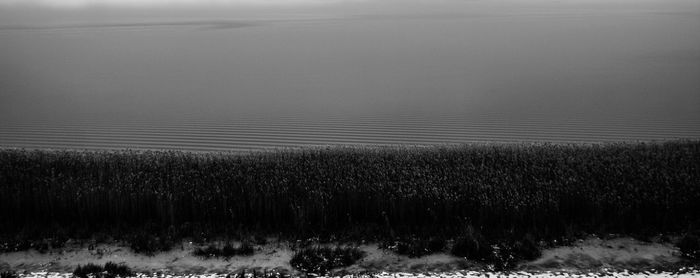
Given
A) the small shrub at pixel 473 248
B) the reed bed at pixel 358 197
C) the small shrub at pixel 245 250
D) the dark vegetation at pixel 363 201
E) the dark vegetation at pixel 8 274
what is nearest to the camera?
the dark vegetation at pixel 8 274

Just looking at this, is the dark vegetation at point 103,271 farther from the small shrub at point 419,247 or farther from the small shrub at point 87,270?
the small shrub at point 419,247

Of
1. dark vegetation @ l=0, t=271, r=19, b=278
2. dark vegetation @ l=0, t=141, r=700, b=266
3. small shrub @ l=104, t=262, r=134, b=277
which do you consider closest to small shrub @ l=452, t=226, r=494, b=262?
dark vegetation @ l=0, t=141, r=700, b=266

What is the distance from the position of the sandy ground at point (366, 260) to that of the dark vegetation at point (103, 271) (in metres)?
0.07

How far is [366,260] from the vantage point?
3.24 metres

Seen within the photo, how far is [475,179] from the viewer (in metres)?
4.61

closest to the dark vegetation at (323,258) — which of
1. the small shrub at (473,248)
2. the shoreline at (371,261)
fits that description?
the shoreline at (371,261)

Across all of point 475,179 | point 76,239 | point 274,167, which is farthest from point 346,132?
point 76,239

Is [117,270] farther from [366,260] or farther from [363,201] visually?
[363,201]

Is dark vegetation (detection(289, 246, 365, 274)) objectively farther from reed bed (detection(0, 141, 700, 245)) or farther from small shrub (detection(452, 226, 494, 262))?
small shrub (detection(452, 226, 494, 262))

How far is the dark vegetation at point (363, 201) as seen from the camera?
12.0 ft

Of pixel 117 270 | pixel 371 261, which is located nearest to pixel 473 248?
pixel 371 261

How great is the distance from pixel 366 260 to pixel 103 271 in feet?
4.55

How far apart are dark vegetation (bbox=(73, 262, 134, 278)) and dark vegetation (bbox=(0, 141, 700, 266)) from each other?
0.91 feet

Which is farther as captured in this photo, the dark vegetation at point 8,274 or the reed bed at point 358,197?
the reed bed at point 358,197
